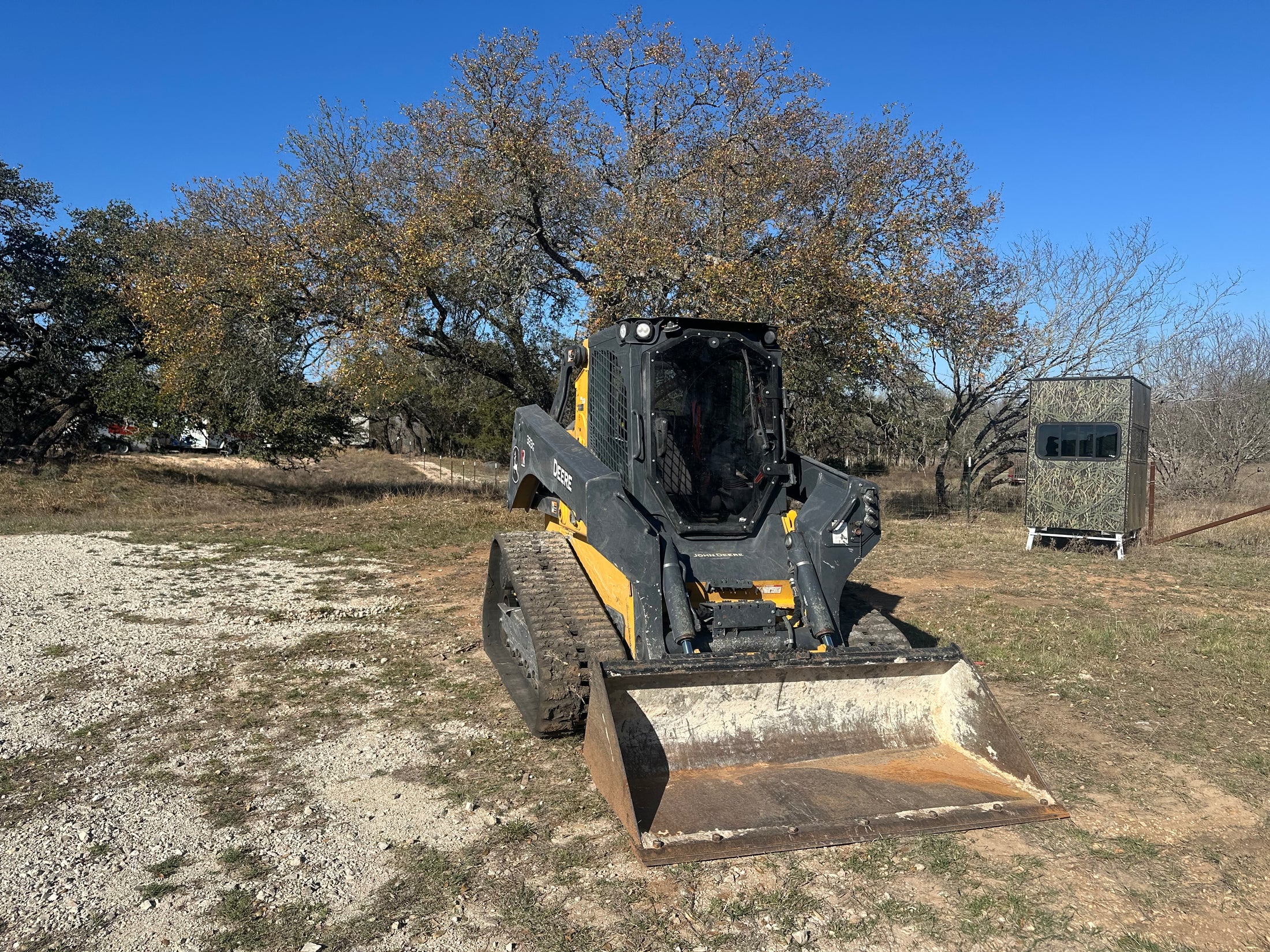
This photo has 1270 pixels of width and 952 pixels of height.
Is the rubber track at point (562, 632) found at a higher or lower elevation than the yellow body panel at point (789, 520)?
lower

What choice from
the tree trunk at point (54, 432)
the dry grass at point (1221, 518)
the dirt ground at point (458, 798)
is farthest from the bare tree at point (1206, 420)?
the tree trunk at point (54, 432)

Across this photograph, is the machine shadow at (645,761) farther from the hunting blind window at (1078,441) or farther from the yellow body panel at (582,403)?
the hunting blind window at (1078,441)

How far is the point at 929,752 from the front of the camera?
4.78 meters

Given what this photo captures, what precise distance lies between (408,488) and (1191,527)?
54.5 ft

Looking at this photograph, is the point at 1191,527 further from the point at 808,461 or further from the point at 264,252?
the point at 264,252

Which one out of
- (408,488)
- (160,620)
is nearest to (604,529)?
(160,620)

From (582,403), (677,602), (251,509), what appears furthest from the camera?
(251,509)

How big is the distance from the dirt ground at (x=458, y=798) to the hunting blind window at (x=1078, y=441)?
4.43 meters

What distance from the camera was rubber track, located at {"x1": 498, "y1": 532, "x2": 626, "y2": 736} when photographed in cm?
498

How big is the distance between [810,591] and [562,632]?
58.3 inches

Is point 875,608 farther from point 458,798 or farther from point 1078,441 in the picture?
point 1078,441

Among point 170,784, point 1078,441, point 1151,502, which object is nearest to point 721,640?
point 170,784

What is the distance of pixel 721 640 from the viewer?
5.07 metres

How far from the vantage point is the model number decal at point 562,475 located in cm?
564
